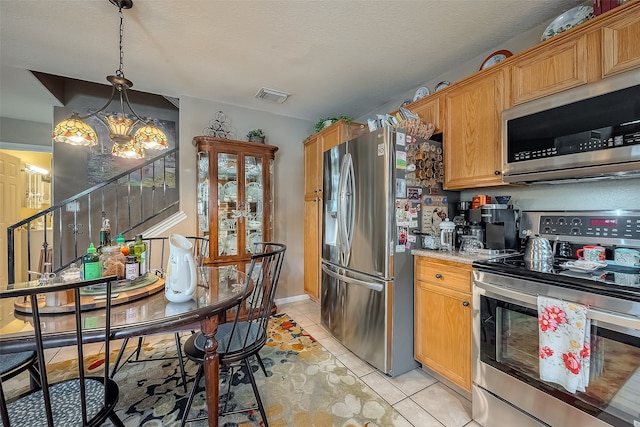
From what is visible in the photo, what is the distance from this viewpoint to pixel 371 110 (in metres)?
3.46

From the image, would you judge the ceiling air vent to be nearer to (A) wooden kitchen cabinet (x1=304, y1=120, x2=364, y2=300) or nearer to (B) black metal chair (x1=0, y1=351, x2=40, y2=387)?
(A) wooden kitchen cabinet (x1=304, y1=120, x2=364, y2=300)

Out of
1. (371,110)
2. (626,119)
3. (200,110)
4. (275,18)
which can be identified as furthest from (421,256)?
(200,110)

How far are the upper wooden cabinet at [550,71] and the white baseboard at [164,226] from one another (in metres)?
3.27

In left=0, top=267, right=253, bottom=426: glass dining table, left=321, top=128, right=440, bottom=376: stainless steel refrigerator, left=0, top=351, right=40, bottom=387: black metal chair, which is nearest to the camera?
→ left=0, top=267, right=253, bottom=426: glass dining table

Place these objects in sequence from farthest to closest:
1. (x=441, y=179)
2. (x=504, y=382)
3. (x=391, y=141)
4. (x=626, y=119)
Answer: (x=441, y=179) < (x=391, y=141) < (x=504, y=382) < (x=626, y=119)

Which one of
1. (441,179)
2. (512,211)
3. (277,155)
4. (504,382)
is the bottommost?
(504,382)

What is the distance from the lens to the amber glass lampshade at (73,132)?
1.59m

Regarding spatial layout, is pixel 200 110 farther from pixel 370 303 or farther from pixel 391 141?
pixel 370 303

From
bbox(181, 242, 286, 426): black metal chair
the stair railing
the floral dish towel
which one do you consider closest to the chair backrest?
bbox(181, 242, 286, 426): black metal chair

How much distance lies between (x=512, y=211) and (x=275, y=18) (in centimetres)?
214

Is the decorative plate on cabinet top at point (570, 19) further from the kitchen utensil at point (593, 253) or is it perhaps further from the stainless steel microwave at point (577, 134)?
the kitchen utensil at point (593, 253)

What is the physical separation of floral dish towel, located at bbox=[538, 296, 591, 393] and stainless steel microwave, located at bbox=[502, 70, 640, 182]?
763mm

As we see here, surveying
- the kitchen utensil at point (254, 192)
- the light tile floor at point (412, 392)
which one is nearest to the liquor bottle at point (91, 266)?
the light tile floor at point (412, 392)

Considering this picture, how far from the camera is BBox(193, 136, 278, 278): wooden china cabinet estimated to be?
293cm
